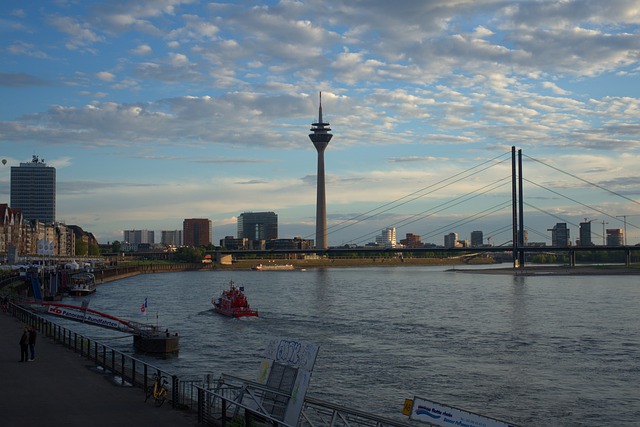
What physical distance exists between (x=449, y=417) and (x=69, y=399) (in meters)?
11.0

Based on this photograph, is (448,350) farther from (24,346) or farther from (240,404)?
(240,404)

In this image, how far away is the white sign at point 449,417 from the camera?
13.6 meters

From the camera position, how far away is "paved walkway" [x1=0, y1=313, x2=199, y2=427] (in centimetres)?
1738

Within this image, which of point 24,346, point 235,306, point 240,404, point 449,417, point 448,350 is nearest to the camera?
point 449,417

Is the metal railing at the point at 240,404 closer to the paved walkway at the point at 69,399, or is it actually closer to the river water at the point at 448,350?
the paved walkway at the point at 69,399

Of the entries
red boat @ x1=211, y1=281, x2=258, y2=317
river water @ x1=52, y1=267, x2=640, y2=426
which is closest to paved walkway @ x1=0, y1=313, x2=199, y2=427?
river water @ x1=52, y1=267, x2=640, y2=426

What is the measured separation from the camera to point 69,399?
1986 cm

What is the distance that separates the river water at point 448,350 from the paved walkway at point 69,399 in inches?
288

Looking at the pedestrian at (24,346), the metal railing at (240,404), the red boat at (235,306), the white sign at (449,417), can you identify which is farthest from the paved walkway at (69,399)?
the red boat at (235,306)

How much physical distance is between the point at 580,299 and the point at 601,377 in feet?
173

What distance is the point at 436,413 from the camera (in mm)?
13898

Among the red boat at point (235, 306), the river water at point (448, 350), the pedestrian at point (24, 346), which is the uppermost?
the pedestrian at point (24, 346)

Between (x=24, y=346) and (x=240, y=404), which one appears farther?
(x=24, y=346)

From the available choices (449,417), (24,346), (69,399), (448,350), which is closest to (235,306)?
(448,350)
